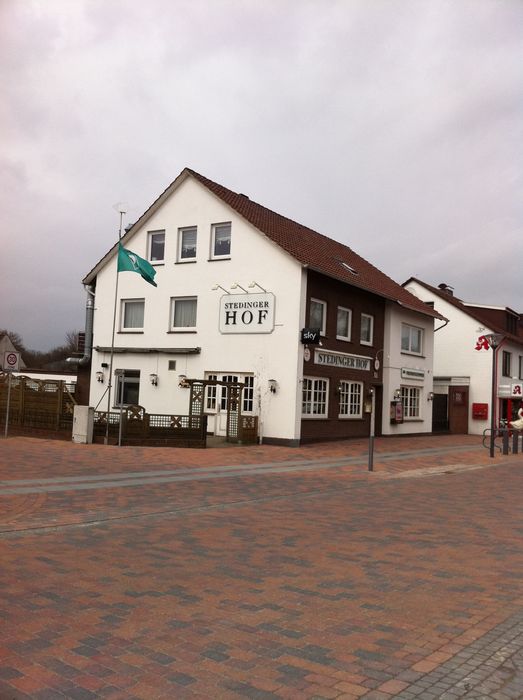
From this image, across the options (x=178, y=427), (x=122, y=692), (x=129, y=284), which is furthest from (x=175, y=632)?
(x=129, y=284)

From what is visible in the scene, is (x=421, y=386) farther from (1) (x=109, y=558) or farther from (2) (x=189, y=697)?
(2) (x=189, y=697)

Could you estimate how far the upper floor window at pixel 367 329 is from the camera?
27953 millimetres

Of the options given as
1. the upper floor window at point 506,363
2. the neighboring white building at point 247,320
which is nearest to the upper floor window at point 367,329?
the neighboring white building at point 247,320

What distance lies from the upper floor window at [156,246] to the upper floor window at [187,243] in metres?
0.95

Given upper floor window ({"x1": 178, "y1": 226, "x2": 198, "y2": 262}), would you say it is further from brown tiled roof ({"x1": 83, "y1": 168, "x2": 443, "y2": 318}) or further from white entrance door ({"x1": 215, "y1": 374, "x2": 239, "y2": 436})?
white entrance door ({"x1": 215, "y1": 374, "x2": 239, "y2": 436})

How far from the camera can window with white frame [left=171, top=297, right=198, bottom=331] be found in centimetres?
2609

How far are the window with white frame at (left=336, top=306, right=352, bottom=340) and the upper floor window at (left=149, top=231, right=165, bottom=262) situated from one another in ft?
24.6

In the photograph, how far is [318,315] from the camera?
24.9 meters

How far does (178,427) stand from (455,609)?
15.6m

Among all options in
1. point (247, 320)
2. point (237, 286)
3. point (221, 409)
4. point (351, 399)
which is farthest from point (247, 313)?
point (351, 399)

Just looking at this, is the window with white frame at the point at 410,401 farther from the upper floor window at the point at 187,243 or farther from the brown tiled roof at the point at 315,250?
the upper floor window at the point at 187,243

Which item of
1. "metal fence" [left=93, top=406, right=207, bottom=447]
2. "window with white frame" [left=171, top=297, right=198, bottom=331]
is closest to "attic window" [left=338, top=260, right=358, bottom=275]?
"window with white frame" [left=171, top=297, right=198, bottom=331]

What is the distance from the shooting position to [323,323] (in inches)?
987

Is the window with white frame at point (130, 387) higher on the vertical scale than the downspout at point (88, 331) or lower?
lower
